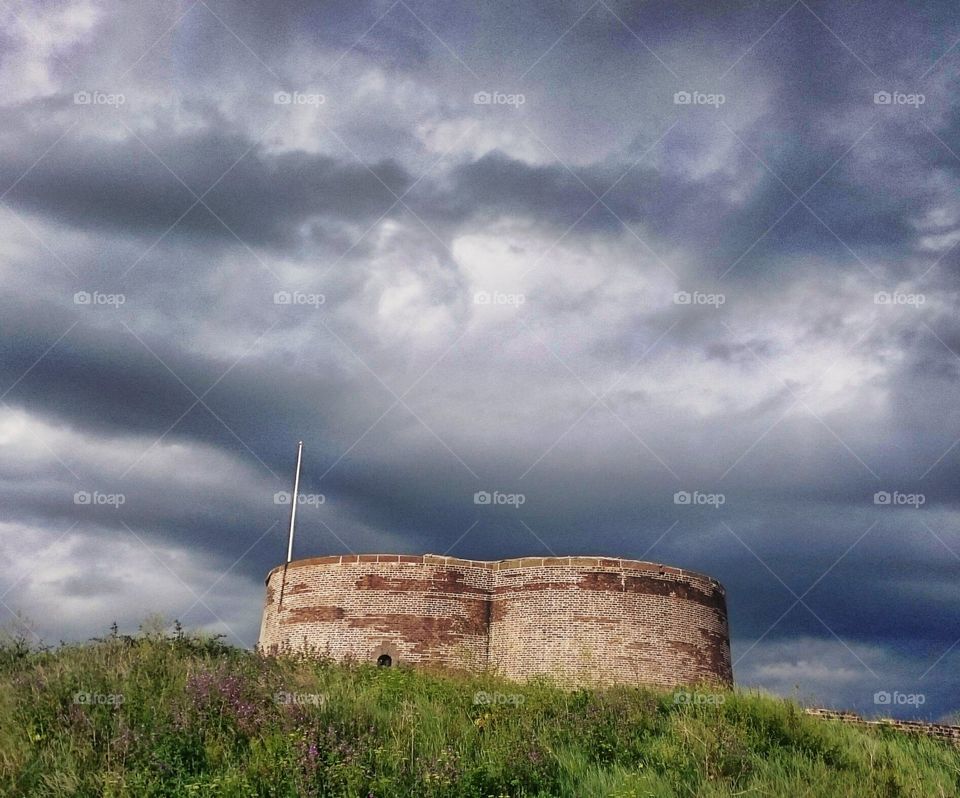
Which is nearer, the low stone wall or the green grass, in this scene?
the green grass

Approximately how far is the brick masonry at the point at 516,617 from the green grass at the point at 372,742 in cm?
878

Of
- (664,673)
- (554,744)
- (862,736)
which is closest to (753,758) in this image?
(554,744)

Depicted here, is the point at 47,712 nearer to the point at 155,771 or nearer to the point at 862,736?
the point at 155,771

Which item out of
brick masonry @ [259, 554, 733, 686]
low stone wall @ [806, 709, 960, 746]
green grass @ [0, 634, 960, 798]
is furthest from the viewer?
brick masonry @ [259, 554, 733, 686]

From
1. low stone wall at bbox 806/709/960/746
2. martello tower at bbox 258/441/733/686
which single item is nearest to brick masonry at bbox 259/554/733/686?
martello tower at bbox 258/441/733/686

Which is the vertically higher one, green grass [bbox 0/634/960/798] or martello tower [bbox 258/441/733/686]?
martello tower [bbox 258/441/733/686]

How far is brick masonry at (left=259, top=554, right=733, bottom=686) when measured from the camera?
20.9 m

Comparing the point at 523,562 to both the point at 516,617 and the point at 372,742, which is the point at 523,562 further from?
the point at 372,742

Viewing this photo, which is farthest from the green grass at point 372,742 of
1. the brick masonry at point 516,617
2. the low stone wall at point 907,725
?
the brick masonry at point 516,617

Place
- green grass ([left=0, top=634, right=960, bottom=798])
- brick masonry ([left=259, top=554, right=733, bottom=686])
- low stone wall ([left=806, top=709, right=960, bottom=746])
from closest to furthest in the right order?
green grass ([left=0, top=634, right=960, bottom=798]), low stone wall ([left=806, top=709, right=960, bottom=746]), brick masonry ([left=259, top=554, right=733, bottom=686])

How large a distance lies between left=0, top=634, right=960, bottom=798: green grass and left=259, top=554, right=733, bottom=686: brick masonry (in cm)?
878

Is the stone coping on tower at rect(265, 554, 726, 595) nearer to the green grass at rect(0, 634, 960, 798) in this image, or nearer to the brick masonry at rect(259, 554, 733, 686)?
the brick masonry at rect(259, 554, 733, 686)

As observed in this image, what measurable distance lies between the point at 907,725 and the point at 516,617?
9713 millimetres

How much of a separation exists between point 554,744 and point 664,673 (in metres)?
11.9
